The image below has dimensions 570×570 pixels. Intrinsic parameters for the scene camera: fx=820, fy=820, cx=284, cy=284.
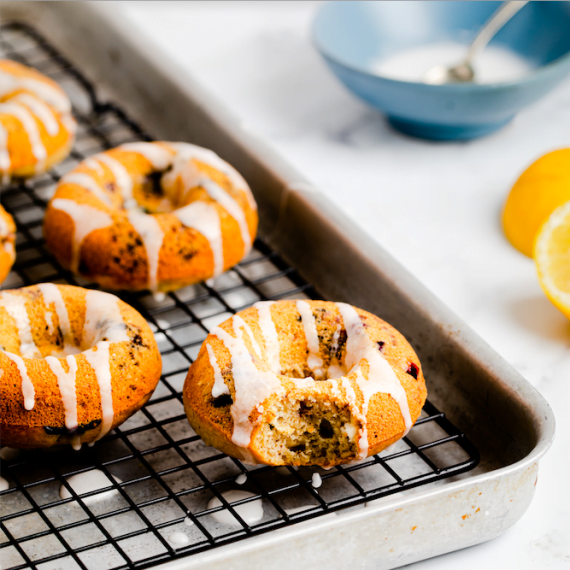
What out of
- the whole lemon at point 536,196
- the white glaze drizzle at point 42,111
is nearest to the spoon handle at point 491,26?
the whole lemon at point 536,196

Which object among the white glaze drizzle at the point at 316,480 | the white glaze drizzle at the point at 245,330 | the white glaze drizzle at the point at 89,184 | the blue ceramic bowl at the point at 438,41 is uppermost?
the blue ceramic bowl at the point at 438,41

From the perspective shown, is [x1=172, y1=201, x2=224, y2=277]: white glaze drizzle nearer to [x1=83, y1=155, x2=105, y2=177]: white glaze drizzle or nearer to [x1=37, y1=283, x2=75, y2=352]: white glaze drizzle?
[x1=83, y1=155, x2=105, y2=177]: white glaze drizzle

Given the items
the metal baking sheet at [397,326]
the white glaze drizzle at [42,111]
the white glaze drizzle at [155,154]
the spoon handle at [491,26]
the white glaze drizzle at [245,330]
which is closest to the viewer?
the metal baking sheet at [397,326]

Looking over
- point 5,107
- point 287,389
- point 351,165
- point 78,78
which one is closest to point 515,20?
point 351,165

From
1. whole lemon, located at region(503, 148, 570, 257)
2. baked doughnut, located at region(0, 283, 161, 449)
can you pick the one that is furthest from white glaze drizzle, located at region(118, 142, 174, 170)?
whole lemon, located at region(503, 148, 570, 257)

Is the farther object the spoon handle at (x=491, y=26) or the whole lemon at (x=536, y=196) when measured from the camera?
the spoon handle at (x=491, y=26)

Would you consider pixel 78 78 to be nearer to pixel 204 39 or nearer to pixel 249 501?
pixel 204 39

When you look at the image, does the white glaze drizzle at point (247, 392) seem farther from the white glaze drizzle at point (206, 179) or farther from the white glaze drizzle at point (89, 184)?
the white glaze drizzle at point (89, 184)
